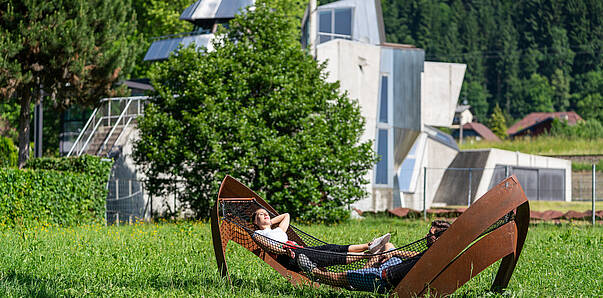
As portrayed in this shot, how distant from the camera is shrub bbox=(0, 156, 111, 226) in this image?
13.7 meters

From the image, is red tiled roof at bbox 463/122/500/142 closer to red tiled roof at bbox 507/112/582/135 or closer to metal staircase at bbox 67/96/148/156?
red tiled roof at bbox 507/112/582/135

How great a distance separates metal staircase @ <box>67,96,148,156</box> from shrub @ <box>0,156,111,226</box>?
4116mm

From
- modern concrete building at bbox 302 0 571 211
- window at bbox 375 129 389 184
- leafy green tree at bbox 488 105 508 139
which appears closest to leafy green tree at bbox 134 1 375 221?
modern concrete building at bbox 302 0 571 211

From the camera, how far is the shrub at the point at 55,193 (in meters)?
13.7

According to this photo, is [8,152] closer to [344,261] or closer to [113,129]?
[113,129]

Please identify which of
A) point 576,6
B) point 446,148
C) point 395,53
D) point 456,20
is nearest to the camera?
point 395,53

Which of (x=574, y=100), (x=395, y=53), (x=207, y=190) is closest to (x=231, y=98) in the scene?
(x=207, y=190)

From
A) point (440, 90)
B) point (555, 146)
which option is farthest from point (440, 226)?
point (555, 146)

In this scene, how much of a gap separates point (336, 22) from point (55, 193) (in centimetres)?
1697

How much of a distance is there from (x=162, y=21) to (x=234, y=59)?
22297mm

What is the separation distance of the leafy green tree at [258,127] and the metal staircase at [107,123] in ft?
13.4

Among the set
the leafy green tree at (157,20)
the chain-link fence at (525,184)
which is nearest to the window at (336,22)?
the chain-link fence at (525,184)

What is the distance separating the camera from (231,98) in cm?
1822

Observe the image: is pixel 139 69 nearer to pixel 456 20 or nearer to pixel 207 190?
pixel 207 190
